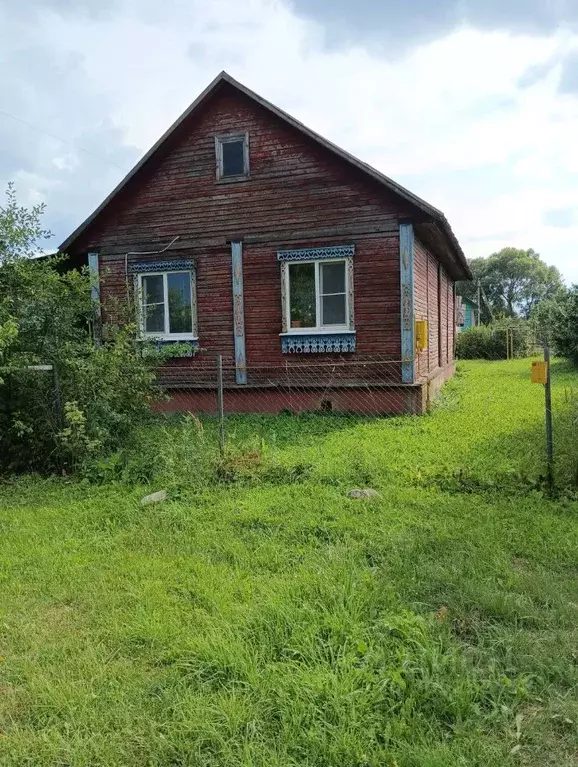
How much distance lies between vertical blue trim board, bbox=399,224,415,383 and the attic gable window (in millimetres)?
3569

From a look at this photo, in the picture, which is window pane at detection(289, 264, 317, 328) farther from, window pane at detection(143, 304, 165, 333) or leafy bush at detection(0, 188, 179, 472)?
leafy bush at detection(0, 188, 179, 472)

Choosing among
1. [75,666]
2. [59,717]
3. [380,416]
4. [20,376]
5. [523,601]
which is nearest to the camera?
[59,717]

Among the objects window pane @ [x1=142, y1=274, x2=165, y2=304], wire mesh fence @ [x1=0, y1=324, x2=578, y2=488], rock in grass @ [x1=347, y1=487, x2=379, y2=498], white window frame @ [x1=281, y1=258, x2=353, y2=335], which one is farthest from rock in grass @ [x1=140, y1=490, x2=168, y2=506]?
window pane @ [x1=142, y1=274, x2=165, y2=304]

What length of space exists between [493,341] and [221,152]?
892 inches

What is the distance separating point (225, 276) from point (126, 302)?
210 cm

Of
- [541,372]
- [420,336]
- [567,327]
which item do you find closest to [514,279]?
[567,327]

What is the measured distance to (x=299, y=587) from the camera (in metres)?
3.53

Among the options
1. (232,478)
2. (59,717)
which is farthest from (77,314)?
(59,717)

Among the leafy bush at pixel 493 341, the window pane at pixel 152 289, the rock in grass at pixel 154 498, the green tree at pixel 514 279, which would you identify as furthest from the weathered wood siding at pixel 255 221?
the green tree at pixel 514 279

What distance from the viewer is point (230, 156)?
1157 centimetres

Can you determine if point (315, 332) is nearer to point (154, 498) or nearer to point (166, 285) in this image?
point (166, 285)

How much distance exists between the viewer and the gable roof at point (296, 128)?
9.95 m

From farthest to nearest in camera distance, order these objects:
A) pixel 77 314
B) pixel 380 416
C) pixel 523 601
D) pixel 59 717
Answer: pixel 380 416 → pixel 77 314 → pixel 523 601 → pixel 59 717

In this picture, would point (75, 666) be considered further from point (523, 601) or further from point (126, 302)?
point (126, 302)
